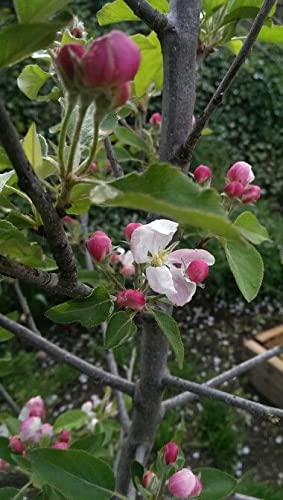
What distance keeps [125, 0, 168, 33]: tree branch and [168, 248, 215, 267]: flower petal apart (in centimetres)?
27

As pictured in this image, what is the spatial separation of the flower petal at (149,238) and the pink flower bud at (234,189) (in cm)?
13

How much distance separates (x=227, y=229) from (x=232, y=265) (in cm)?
31

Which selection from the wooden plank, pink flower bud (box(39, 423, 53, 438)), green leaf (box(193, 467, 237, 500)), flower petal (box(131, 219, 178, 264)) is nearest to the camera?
flower petal (box(131, 219, 178, 264))

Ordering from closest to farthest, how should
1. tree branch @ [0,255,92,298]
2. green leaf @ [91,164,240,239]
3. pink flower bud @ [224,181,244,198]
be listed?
1. green leaf @ [91,164,240,239]
2. tree branch @ [0,255,92,298]
3. pink flower bud @ [224,181,244,198]

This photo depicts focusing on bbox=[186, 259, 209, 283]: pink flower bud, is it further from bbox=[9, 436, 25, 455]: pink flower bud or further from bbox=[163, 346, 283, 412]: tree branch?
bbox=[9, 436, 25, 455]: pink flower bud

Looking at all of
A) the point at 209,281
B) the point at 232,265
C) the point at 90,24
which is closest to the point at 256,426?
the point at 209,281

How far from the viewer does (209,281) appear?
11.5 ft

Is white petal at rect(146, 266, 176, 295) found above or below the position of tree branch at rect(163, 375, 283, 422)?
above

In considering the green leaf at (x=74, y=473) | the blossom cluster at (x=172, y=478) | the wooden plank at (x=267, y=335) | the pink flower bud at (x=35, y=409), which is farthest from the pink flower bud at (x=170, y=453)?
the wooden plank at (x=267, y=335)

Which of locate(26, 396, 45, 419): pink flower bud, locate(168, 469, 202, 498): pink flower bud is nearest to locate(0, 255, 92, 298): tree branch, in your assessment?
locate(168, 469, 202, 498): pink flower bud

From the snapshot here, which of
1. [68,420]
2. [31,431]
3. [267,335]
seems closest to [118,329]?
[31,431]

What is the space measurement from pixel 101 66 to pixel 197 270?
13.8 inches

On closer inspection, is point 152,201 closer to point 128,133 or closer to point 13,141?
point 13,141

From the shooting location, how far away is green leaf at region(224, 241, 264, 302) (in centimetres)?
65
